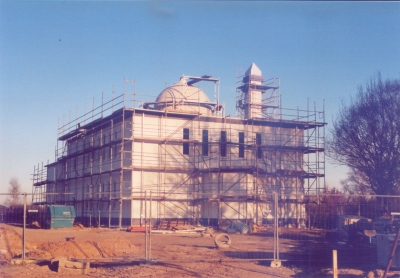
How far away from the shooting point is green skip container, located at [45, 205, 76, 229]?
34.2 meters

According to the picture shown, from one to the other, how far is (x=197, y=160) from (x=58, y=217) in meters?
10.8

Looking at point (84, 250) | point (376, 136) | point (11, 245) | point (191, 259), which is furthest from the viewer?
point (376, 136)

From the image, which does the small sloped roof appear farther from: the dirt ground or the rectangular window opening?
the dirt ground

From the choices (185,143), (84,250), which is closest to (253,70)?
(185,143)

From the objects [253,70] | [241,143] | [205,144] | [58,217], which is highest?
[253,70]

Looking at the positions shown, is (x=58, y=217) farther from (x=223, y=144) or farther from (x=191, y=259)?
(x=191, y=259)

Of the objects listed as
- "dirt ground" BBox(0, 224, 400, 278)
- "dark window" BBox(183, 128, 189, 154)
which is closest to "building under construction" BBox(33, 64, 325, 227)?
"dark window" BBox(183, 128, 189, 154)

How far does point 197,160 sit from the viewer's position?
124 feet

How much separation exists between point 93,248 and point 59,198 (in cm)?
3101

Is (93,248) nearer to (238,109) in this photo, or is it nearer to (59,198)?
(238,109)

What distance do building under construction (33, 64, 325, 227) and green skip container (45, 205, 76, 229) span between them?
9.18 feet

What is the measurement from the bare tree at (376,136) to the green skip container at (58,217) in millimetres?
19671

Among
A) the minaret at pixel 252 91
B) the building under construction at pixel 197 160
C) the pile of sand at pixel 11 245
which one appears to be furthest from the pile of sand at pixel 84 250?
the minaret at pixel 252 91

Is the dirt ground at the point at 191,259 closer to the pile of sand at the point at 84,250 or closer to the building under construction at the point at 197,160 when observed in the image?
the pile of sand at the point at 84,250
